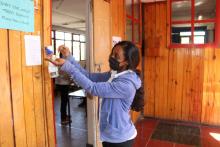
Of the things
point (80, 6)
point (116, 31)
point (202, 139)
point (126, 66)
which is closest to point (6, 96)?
point (126, 66)

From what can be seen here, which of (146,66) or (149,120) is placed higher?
(146,66)

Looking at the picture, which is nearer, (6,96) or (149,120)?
(6,96)

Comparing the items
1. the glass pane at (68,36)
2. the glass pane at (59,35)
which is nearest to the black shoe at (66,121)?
the glass pane at (59,35)

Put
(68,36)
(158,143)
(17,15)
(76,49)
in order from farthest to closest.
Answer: (76,49)
(68,36)
(158,143)
(17,15)

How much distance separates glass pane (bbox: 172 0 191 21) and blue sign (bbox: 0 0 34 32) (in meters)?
3.31

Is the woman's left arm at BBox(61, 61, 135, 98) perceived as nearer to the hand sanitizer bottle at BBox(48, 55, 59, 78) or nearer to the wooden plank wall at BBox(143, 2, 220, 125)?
the hand sanitizer bottle at BBox(48, 55, 59, 78)

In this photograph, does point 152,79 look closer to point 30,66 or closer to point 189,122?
point 189,122

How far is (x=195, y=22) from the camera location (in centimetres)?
397

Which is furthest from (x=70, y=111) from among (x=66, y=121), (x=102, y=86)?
(x=102, y=86)

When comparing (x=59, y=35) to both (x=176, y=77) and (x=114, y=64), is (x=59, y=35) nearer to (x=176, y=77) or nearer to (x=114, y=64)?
(x=176, y=77)

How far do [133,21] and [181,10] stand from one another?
1071 mm

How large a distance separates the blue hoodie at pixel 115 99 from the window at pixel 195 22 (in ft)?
9.76

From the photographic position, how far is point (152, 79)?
173 inches

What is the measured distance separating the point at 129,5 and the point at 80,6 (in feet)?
6.49
